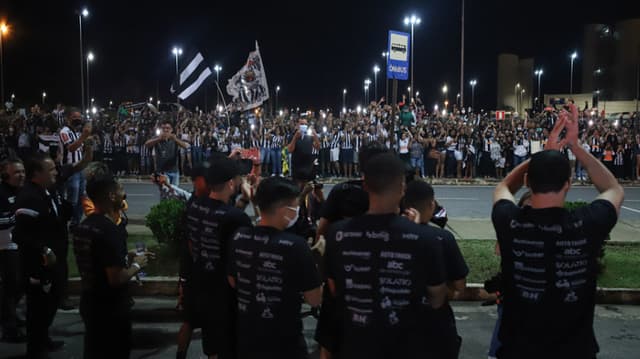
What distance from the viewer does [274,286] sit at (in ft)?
10.8

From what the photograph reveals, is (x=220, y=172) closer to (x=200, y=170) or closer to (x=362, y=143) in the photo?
(x=200, y=170)

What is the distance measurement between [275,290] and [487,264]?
5448 mm

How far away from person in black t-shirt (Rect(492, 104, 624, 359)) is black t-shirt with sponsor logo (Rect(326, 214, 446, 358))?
0.55 m

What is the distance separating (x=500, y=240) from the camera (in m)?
3.26

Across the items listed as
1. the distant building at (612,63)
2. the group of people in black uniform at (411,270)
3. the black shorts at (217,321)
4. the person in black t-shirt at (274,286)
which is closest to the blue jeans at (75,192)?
the black shorts at (217,321)

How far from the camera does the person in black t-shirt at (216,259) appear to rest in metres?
4.22

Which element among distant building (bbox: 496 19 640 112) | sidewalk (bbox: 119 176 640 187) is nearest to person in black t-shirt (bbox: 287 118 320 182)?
sidewalk (bbox: 119 176 640 187)

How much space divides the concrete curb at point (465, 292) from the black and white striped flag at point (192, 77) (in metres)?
8.73

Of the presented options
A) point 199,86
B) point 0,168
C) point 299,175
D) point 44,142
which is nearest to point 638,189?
point 199,86

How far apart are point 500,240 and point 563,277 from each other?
1.26 ft

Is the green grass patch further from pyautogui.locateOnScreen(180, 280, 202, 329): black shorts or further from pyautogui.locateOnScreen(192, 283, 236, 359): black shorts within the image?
pyautogui.locateOnScreen(192, 283, 236, 359): black shorts

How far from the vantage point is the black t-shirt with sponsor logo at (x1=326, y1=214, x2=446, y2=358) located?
2.86 m

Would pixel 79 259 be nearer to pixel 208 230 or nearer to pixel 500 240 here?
pixel 208 230

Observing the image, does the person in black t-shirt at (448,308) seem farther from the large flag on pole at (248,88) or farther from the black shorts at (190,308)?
the large flag on pole at (248,88)
